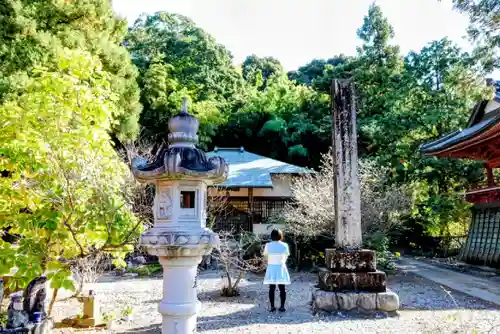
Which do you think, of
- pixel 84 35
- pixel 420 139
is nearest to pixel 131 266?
pixel 84 35

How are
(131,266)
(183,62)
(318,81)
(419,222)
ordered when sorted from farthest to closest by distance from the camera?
1. (183,62)
2. (318,81)
3. (419,222)
4. (131,266)

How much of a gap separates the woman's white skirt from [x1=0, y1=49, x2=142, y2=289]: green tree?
125 inches

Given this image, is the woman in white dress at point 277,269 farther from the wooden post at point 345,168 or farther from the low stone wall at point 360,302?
the wooden post at point 345,168

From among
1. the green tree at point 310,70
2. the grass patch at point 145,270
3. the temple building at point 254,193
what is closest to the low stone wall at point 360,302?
the grass patch at point 145,270

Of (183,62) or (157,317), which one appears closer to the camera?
(157,317)

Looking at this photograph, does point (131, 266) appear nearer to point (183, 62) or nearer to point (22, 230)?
point (22, 230)

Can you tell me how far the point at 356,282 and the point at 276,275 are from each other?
1.41 metres

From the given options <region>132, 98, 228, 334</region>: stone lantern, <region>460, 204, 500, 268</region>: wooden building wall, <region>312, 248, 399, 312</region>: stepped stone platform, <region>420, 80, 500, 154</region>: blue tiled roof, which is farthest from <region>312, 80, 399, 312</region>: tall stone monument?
<region>460, 204, 500, 268</region>: wooden building wall

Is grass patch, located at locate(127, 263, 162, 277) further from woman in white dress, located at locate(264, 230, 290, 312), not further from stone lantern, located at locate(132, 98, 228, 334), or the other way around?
stone lantern, located at locate(132, 98, 228, 334)

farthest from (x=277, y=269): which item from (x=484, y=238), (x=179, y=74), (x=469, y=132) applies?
(x=179, y=74)

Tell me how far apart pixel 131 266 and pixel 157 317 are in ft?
22.9

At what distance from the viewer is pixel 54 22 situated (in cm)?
1498

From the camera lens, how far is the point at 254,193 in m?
19.6

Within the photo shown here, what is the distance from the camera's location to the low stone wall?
7.20m
